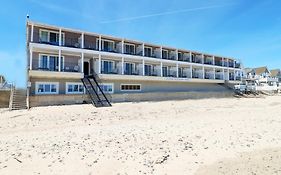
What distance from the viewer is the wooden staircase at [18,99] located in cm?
2379

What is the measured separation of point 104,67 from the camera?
3362 centimetres

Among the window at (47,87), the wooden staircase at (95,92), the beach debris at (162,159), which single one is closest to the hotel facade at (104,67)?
the window at (47,87)

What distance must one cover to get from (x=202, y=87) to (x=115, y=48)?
72.4 feet

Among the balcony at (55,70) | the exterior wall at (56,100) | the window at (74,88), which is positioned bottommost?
the exterior wall at (56,100)

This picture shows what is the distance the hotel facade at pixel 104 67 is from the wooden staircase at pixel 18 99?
88 cm

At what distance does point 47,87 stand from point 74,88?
3.37 m

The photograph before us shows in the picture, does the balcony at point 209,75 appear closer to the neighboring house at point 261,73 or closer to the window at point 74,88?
the window at point 74,88

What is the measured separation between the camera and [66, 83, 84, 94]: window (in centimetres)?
2966

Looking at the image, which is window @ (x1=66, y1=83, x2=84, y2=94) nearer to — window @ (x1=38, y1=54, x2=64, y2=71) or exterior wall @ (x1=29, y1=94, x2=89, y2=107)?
exterior wall @ (x1=29, y1=94, x2=89, y2=107)

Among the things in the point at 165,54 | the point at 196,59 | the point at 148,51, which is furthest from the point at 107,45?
the point at 196,59

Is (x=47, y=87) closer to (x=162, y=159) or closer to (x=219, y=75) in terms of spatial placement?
(x=162, y=159)

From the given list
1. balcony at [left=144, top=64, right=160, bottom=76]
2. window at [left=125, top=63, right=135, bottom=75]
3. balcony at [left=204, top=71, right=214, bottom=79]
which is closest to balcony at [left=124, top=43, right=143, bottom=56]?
window at [left=125, top=63, right=135, bottom=75]

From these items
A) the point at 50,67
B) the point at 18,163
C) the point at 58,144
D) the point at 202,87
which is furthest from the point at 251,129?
the point at 202,87

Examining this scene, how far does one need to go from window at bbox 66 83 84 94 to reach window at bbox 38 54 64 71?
2.62 metres
